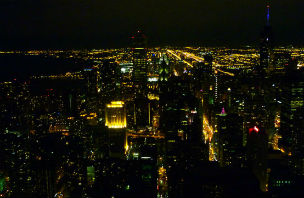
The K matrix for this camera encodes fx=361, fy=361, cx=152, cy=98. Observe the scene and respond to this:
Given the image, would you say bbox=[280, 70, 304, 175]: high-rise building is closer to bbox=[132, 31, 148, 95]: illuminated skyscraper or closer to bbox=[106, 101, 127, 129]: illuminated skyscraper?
bbox=[106, 101, 127, 129]: illuminated skyscraper

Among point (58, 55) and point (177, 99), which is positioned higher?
point (58, 55)

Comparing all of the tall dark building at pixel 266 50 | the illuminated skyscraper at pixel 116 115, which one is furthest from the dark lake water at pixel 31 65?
the tall dark building at pixel 266 50

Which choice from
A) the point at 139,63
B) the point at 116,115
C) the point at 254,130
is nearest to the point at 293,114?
the point at 254,130

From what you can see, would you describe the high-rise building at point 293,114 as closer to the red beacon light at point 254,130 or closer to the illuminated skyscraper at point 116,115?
the red beacon light at point 254,130

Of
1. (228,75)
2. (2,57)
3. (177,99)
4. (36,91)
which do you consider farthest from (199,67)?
(2,57)

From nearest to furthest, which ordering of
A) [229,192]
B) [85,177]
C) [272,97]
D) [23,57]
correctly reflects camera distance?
[229,192]
[85,177]
[272,97]
[23,57]

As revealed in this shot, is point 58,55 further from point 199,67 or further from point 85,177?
point 85,177

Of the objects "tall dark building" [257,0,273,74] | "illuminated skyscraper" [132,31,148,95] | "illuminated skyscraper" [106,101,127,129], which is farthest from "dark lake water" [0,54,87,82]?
"tall dark building" [257,0,273,74]
